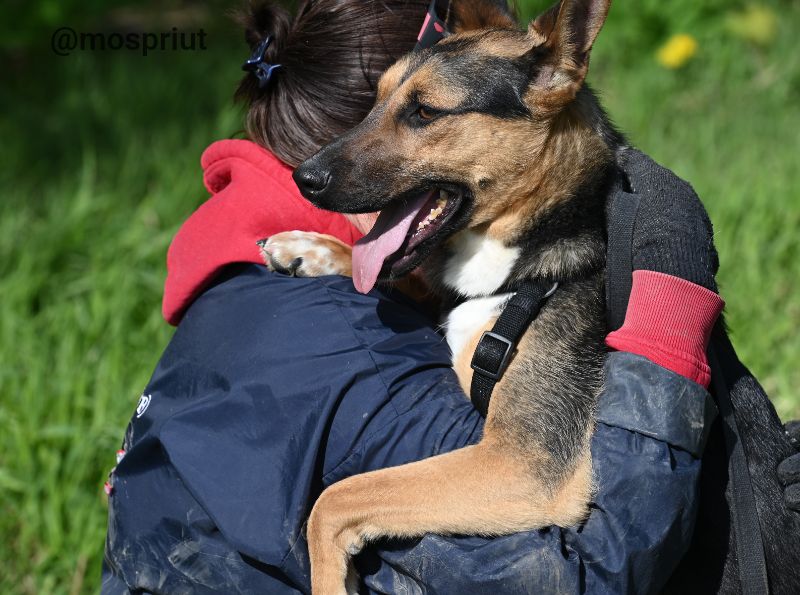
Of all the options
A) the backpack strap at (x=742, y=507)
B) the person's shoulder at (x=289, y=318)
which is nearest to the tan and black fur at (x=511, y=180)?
the person's shoulder at (x=289, y=318)

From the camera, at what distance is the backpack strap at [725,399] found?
2.16 metres

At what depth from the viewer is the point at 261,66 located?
100.0 inches

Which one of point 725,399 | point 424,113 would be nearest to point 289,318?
point 424,113

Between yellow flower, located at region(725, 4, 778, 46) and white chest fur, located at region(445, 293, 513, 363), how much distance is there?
21.6ft

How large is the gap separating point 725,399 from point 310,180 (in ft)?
3.97

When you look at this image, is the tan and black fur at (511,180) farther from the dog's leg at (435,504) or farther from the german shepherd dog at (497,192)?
the dog's leg at (435,504)

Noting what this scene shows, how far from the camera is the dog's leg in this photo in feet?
7.05

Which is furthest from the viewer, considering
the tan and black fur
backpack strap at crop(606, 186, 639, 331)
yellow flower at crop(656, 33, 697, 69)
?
yellow flower at crop(656, 33, 697, 69)

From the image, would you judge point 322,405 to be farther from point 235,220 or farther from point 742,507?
point 742,507

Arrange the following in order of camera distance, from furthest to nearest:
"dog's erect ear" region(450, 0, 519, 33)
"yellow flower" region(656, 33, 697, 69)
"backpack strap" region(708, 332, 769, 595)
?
"yellow flower" region(656, 33, 697, 69) → "dog's erect ear" region(450, 0, 519, 33) → "backpack strap" region(708, 332, 769, 595)

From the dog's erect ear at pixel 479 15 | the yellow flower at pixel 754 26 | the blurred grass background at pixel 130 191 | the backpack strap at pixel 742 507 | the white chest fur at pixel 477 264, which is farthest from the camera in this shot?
the yellow flower at pixel 754 26

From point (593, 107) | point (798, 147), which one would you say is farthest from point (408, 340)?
point (798, 147)

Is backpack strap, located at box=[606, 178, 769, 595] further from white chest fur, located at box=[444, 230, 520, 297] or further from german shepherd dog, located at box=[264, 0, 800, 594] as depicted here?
white chest fur, located at box=[444, 230, 520, 297]

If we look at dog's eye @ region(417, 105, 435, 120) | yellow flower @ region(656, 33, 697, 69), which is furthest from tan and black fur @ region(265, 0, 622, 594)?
yellow flower @ region(656, 33, 697, 69)
